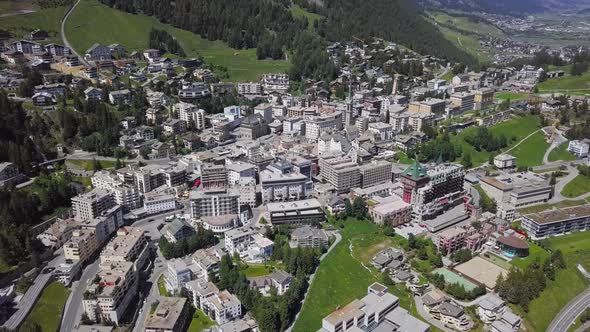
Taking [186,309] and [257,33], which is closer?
[186,309]

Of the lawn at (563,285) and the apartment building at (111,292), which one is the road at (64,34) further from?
the lawn at (563,285)

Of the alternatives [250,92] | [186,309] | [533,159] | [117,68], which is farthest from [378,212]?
[117,68]

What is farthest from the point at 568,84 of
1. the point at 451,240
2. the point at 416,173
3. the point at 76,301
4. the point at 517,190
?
the point at 76,301

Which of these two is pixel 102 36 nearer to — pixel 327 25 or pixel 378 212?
pixel 327 25

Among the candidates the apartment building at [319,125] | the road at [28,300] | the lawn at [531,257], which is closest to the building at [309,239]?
the lawn at [531,257]

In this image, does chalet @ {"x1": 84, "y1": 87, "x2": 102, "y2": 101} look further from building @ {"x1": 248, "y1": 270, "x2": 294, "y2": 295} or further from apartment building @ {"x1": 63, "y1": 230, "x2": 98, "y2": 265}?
building @ {"x1": 248, "y1": 270, "x2": 294, "y2": 295}

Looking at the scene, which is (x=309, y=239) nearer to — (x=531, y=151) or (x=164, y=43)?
(x=531, y=151)
